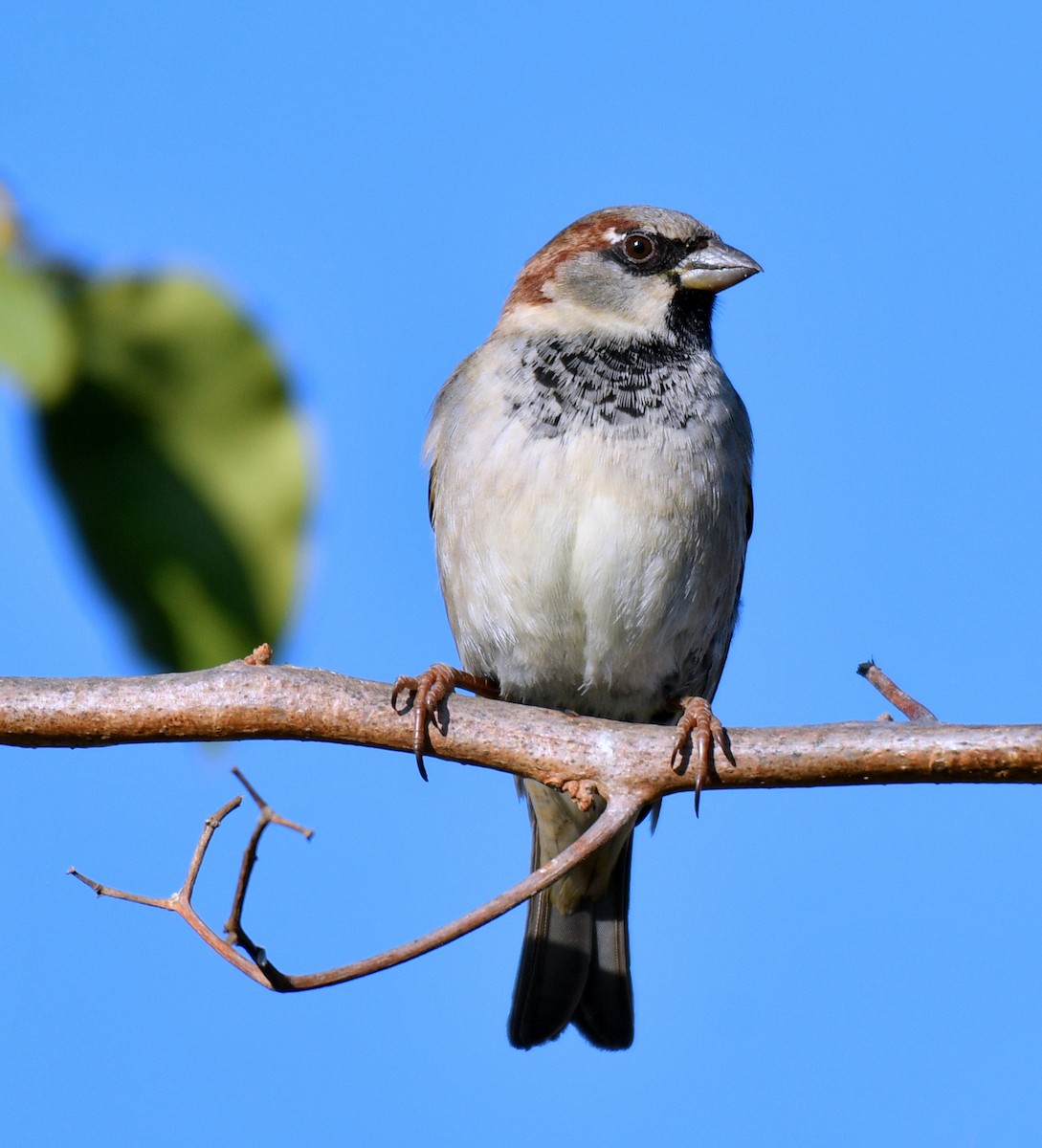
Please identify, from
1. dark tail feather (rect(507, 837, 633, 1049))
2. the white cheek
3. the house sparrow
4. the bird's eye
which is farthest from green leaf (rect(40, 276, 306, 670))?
the bird's eye

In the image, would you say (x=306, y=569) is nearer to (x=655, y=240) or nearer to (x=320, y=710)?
(x=320, y=710)

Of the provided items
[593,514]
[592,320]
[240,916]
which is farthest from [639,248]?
[240,916]

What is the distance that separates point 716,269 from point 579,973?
6.45 feet

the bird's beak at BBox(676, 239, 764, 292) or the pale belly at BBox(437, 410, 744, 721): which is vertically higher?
the bird's beak at BBox(676, 239, 764, 292)

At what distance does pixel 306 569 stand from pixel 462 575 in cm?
195

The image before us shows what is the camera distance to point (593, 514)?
3.07 m

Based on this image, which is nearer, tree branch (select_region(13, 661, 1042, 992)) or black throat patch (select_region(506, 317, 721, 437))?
tree branch (select_region(13, 661, 1042, 992))

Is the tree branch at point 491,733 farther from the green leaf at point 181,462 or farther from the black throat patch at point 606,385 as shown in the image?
the green leaf at point 181,462

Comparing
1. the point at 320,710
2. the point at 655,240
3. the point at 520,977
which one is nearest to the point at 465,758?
the point at 320,710

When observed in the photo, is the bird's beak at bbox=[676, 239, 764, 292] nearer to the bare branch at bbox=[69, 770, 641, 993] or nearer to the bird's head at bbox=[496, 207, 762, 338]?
the bird's head at bbox=[496, 207, 762, 338]

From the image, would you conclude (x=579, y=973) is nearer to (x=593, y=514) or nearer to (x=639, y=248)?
(x=593, y=514)

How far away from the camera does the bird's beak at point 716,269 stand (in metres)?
3.60

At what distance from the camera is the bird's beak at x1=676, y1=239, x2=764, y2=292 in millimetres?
3604

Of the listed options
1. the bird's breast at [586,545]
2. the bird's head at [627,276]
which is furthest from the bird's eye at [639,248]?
the bird's breast at [586,545]
